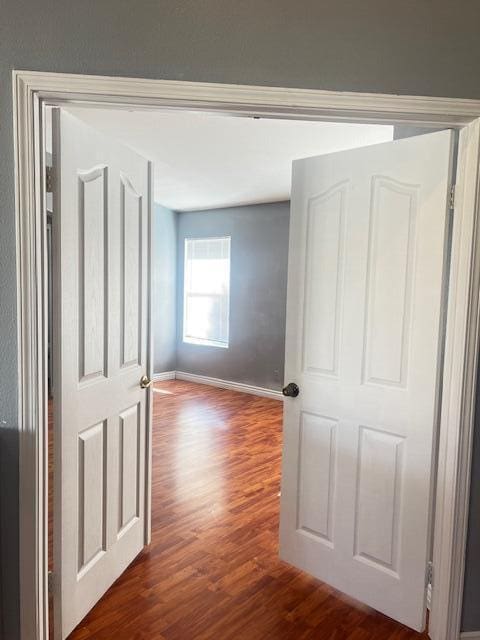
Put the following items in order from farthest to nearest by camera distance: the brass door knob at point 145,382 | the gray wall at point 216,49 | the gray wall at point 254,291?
1. the gray wall at point 254,291
2. the brass door knob at point 145,382
3. the gray wall at point 216,49

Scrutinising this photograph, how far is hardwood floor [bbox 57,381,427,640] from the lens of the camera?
1.81 meters

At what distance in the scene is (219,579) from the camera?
83.4 inches

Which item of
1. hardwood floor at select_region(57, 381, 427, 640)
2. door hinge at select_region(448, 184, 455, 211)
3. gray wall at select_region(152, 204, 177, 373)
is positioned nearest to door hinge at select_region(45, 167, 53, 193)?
door hinge at select_region(448, 184, 455, 211)

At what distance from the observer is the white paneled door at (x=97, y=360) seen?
1584mm

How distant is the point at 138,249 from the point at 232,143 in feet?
6.25

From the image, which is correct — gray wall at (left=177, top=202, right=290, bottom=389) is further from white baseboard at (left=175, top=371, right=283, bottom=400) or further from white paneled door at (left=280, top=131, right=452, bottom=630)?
white paneled door at (left=280, top=131, right=452, bottom=630)

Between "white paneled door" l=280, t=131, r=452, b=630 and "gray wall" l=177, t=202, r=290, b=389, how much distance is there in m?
3.56

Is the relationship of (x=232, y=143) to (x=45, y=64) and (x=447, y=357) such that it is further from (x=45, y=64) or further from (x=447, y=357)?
(x=447, y=357)

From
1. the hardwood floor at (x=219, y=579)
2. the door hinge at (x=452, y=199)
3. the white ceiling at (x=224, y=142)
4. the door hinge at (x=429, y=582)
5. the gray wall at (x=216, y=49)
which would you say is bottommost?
the hardwood floor at (x=219, y=579)

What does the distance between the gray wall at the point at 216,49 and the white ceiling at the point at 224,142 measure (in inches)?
40.4

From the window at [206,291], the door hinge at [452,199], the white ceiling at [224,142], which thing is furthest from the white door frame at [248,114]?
the window at [206,291]

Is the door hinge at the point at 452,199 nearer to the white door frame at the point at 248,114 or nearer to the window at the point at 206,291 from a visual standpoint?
the white door frame at the point at 248,114

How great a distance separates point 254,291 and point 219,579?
4.11m

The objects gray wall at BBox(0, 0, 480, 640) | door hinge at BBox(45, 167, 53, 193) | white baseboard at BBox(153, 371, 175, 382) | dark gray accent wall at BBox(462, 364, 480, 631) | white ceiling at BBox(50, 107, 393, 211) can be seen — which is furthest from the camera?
white baseboard at BBox(153, 371, 175, 382)
